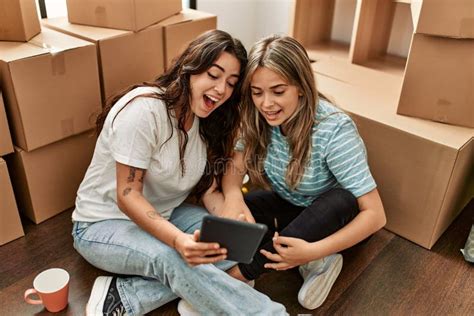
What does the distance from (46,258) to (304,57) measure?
3.31ft

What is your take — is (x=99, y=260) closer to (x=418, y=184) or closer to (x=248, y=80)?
(x=248, y=80)

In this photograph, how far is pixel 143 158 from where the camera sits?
1.19m

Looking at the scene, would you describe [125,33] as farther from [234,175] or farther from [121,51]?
[234,175]

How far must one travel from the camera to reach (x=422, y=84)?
A: 1.48 m

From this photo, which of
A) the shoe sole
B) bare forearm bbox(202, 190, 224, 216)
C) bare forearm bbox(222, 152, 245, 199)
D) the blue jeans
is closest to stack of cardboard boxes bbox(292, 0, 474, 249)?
bare forearm bbox(222, 152, 245, 199)

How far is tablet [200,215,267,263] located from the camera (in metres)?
1.00

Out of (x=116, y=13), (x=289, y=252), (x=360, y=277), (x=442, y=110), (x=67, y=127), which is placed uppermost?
(x=116, y=13)

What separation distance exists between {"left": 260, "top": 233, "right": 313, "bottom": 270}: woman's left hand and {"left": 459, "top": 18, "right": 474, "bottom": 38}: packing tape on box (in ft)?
2.47

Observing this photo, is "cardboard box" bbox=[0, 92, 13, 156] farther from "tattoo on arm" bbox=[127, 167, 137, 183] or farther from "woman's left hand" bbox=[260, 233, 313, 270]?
"woman's left hand" bbox=[260, 233, 313, 270]

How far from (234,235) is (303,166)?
377 millimetres

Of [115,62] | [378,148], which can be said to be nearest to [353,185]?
[378,148]

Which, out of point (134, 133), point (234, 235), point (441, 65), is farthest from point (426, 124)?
point (134, 133)

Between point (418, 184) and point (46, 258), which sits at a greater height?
point (418, 184)

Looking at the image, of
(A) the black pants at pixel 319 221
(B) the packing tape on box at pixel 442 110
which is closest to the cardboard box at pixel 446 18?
(B) the packing tape on box at pixel 442 110
